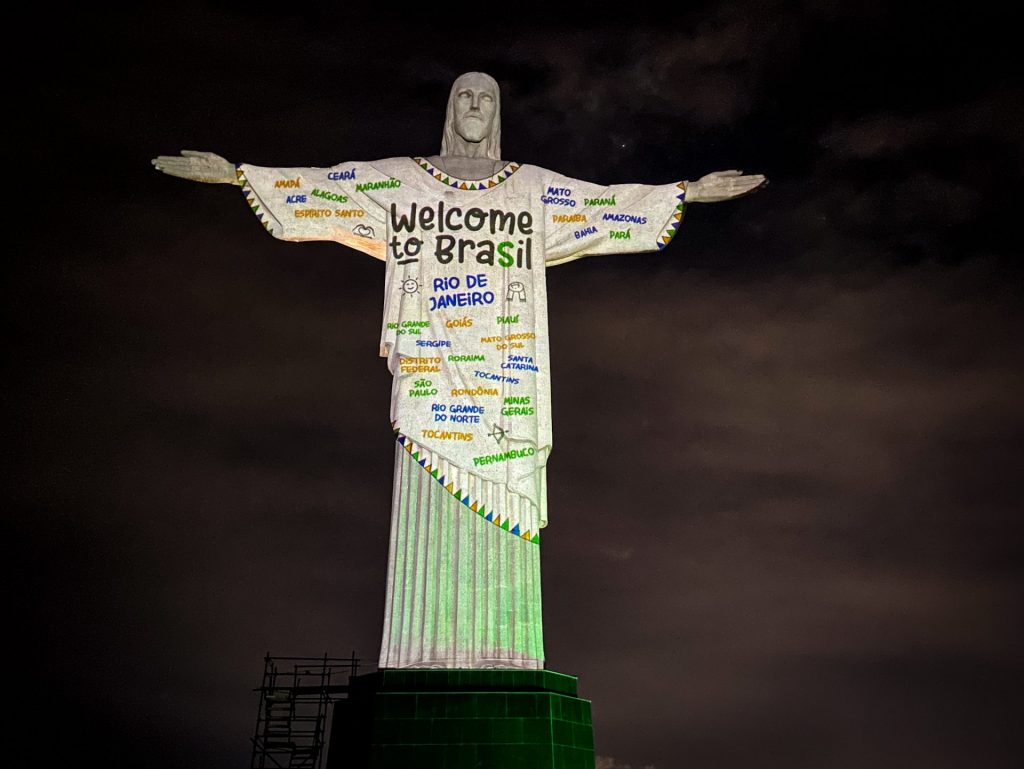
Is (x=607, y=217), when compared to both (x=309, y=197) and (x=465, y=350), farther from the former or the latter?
(x=309, y=197)

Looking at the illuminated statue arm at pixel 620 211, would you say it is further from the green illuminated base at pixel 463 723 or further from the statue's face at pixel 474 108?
the green illuminated base at pixel 463 723

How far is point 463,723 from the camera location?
24.9ft

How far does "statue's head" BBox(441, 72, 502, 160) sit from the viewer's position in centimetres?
982

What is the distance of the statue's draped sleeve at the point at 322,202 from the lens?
951 centimetres

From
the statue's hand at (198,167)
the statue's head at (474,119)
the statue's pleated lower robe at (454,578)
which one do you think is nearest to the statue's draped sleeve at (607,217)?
the statue's head at (474,119)

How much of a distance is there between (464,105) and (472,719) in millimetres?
5716

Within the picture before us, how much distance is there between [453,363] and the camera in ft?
29.3

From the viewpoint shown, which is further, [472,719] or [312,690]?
[312,690]

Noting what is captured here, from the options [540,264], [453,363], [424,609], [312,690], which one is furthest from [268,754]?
[540,264]

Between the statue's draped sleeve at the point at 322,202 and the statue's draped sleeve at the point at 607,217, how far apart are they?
5.29 ft

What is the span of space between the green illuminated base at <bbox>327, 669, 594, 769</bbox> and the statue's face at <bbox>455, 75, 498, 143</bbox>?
5.08 m

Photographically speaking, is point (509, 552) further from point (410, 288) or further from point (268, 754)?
point (268, 754)

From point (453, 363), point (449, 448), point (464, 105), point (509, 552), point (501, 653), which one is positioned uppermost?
point (464, 105)

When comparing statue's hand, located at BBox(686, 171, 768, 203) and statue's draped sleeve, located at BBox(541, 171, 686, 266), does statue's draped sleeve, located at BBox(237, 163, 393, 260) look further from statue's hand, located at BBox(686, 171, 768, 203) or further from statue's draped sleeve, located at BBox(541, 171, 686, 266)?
statue's hand, located at BBox(686, 171, 768, 203)
